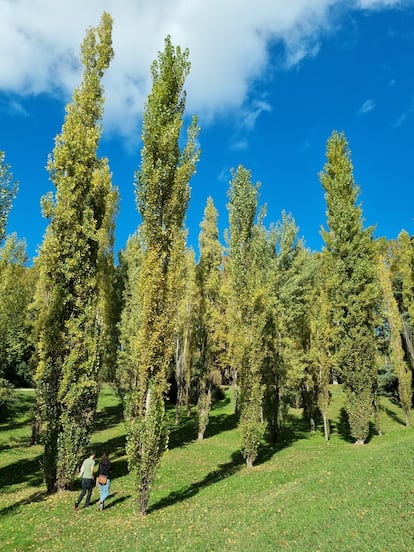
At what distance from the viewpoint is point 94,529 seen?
36.9ft

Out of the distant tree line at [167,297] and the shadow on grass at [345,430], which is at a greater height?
the distant tree line at [167,297]

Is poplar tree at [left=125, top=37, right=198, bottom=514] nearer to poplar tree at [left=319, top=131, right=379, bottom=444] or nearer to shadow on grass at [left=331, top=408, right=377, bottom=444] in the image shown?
poplar tree at [left=319, top=131, right=379, bottom=444]

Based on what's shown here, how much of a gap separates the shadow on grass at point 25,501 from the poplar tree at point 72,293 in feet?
1.61

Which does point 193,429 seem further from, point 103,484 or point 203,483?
point 103,484

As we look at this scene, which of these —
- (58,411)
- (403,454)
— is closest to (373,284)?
(403,454)

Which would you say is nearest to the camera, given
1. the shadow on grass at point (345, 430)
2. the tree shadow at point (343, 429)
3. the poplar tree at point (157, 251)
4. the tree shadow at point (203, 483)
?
the poplar tree at point (157, 251)

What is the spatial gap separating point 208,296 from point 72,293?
45.2 ft

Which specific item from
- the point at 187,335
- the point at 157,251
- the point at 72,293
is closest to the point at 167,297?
the point at 157,251

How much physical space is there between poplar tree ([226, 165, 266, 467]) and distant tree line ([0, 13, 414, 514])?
0.06 metres

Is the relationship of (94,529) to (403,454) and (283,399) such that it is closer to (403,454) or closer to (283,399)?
(403,454)

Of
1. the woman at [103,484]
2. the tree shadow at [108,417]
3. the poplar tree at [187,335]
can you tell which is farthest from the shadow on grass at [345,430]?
the tree shadow at [108,417]

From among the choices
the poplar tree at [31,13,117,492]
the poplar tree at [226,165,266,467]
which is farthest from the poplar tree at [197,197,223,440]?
the poplar tree at [31,13,117,492]

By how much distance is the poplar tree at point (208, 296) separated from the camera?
27.5 meters

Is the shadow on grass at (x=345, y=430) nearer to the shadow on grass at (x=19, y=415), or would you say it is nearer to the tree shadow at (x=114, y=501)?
the tree shadow at (x=114, y=501)
